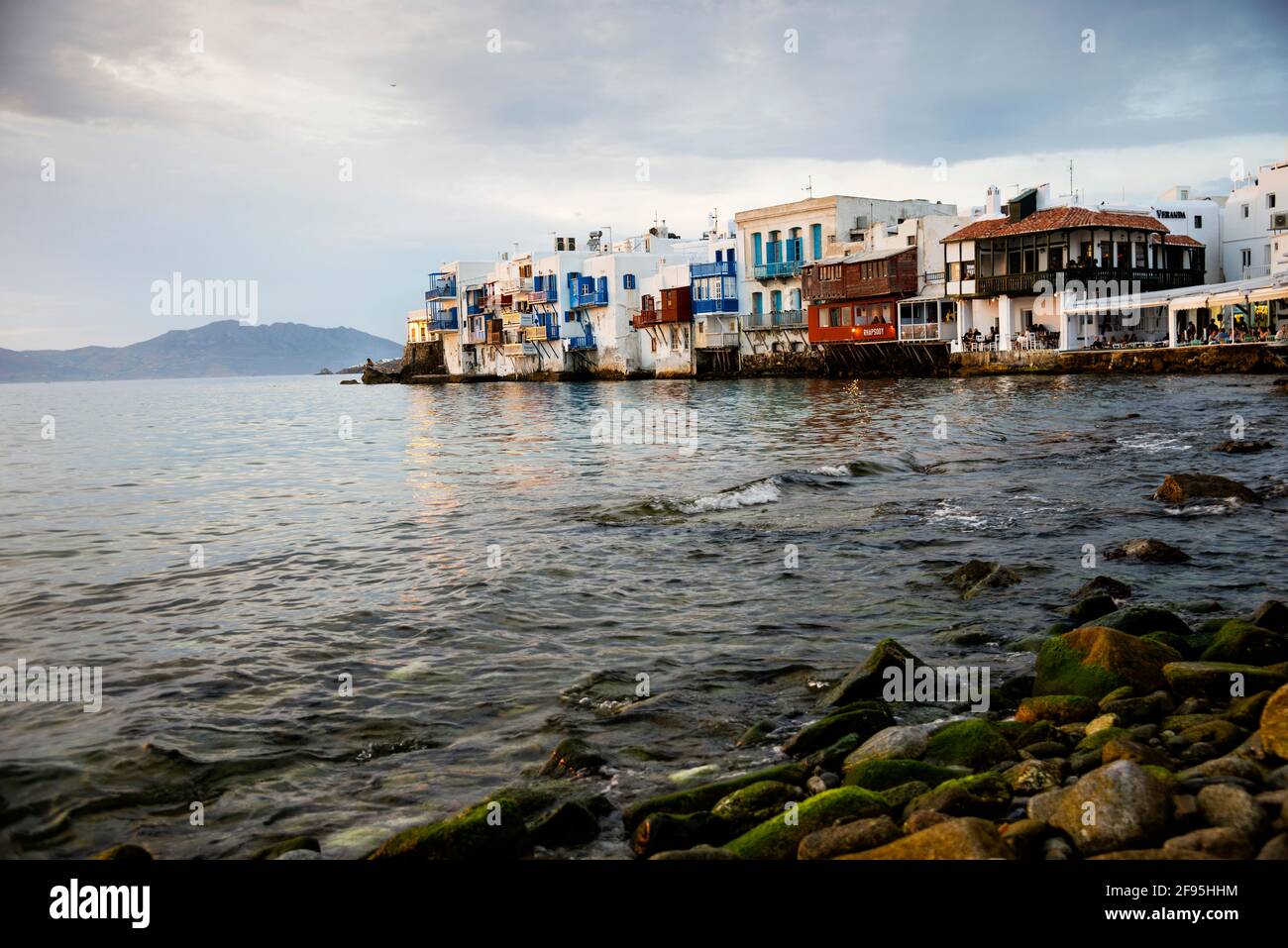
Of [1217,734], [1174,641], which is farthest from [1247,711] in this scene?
[1174,641]

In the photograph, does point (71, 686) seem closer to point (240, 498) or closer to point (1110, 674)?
point (1110, 674)

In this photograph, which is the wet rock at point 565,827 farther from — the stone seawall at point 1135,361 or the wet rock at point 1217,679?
the stone seawall at point 1135,361

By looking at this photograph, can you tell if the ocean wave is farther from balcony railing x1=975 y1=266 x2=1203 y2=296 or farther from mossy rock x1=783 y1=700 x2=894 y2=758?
balcony railing x1=975 y1=266 x2=1203 y2=296

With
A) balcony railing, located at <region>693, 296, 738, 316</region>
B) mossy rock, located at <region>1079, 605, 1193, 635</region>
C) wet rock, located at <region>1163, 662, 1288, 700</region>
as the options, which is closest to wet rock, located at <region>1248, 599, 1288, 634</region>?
mossy rock, located at <region>1079, 605, 1193, 635</region>

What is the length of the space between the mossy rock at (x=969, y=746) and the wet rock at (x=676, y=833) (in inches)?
63.3

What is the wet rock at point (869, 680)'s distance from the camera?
8.81 meters

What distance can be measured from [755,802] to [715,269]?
78.1 m

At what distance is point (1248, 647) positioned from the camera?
8281 millimetres

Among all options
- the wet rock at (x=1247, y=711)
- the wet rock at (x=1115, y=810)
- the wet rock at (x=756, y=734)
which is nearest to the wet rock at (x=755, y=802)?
the wet rock at (x=756, y=734)

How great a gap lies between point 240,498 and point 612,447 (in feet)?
40.5

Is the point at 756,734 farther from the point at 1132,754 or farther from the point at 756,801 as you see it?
the point at 1132,754

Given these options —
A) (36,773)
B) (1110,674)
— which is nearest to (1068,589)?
(1110,674)

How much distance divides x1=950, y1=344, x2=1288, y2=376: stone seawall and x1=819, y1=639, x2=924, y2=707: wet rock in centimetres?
4746

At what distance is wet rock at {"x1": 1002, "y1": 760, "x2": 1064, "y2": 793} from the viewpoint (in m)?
6.11
